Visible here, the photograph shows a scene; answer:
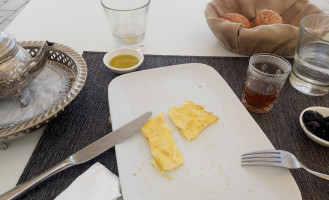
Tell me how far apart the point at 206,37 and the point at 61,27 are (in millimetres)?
578

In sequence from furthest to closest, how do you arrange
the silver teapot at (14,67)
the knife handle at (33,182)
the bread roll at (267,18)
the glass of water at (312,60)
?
the bread roll at (267,18) → the glass of water at (312,60) → the silver teapot at (14,67) → the knife handle at (33,182)

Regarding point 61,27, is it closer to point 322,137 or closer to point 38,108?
point 38,108

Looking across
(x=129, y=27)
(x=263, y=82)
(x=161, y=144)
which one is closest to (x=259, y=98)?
(x=263, y=82)

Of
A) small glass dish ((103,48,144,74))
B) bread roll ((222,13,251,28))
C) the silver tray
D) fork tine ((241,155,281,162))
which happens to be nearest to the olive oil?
small glass dish ((103,48,144,74))

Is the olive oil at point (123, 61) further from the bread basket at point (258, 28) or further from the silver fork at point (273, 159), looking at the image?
the silver fork at point (273, 159)

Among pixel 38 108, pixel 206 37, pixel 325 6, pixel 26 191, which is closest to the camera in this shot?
pixel 26 191

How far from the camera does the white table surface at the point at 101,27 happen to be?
97 centimetres

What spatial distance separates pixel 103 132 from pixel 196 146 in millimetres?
235

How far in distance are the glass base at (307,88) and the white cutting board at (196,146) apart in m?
0.23

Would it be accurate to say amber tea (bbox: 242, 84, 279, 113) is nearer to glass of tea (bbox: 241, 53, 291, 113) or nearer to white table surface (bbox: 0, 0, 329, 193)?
glass of tea (bbox: 241, 53, 291, 113)

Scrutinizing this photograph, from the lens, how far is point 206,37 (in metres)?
1.02

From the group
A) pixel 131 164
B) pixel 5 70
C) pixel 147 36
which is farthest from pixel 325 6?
pixel 5 70

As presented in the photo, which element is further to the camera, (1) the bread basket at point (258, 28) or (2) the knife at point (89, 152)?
(1) the bread basket at point (258, 28)

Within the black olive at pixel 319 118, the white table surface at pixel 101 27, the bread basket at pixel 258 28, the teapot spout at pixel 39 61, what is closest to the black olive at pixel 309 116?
the black olive at pixel 319 118
